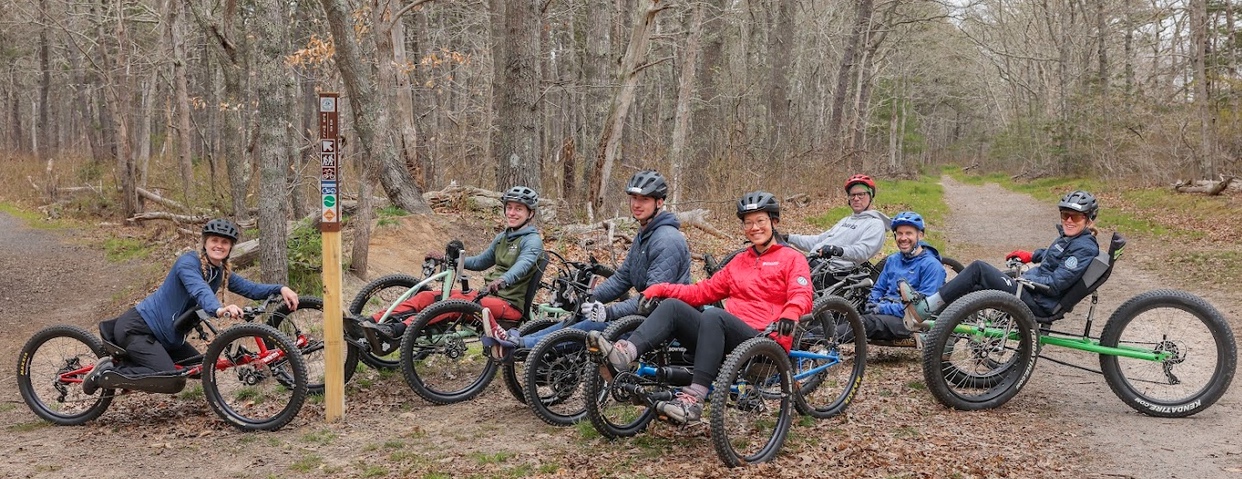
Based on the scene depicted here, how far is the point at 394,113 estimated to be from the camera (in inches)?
592

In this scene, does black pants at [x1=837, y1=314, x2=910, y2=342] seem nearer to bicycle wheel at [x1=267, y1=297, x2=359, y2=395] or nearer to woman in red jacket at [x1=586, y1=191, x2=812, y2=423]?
woman in red jacket at [x1=586, y1=191, x2=812, y2=423]

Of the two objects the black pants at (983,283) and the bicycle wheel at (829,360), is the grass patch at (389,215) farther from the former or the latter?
the black pants at (983,283)

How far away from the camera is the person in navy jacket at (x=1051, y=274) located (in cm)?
611

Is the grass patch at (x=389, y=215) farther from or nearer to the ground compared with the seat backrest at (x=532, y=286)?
farther from the ground

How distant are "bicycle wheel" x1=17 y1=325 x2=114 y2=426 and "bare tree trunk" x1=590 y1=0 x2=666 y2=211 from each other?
872 cm

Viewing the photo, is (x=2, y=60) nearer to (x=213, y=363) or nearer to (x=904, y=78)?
(x=213, y=363)

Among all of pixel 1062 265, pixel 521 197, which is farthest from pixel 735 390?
pixel 1062 265

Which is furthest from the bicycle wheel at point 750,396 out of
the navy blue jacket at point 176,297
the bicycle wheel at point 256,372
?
the navy blue jacket at point 176,297

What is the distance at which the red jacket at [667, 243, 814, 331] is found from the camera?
16.5 ft

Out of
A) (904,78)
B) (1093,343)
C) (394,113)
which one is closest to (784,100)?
(394,113)

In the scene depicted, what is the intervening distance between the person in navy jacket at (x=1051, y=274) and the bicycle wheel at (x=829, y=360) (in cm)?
55

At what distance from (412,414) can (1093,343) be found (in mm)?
4571

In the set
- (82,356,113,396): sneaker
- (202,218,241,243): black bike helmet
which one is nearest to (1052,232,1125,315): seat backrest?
(202,218,241,243): black bike helmet

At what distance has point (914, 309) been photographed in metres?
6.24
